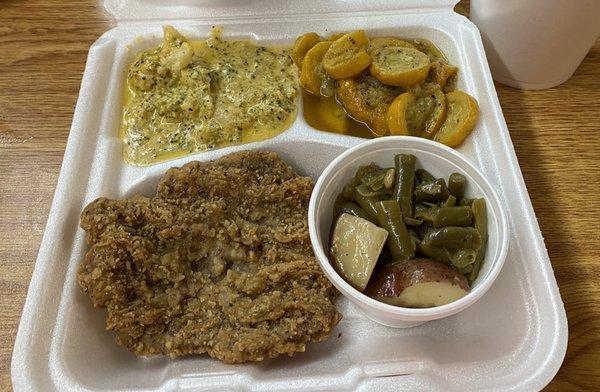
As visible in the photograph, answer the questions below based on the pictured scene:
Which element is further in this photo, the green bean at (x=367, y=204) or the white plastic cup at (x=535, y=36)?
the white plastic cup at (x=535, y=36)

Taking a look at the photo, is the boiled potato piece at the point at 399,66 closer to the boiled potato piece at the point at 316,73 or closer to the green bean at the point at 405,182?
the boiled potato piece at the point at 316,73

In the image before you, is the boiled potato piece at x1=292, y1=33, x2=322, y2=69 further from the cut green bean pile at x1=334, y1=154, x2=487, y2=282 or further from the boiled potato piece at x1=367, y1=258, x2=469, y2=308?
the boiled potato piece at x1=367, y1=258, x2=469, y2=308

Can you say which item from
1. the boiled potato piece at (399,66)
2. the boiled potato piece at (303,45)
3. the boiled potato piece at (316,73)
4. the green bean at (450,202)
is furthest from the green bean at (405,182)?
the boiled potato piece at (303,45)

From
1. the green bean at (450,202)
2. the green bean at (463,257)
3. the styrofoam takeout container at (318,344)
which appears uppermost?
the green bean at (450,202)

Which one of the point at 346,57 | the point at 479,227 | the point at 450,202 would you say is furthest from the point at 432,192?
the point at 346,57

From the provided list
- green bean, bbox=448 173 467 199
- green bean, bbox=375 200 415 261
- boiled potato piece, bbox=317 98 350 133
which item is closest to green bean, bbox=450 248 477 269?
green bean, bbox=375 200 415 261
